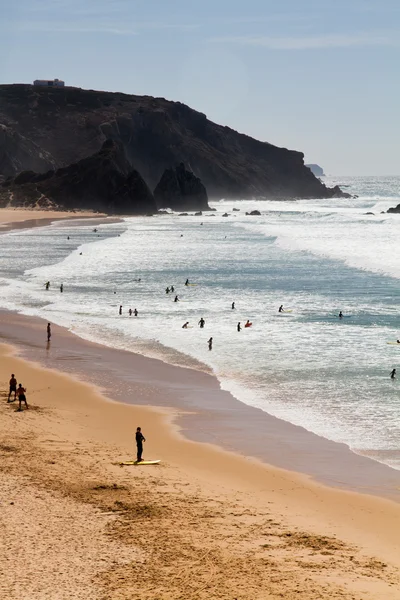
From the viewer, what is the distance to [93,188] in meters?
178

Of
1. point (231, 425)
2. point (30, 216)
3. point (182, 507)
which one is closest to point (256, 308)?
point (231, 425)

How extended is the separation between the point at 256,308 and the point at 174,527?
36.0 metres

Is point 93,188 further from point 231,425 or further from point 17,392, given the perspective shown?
point 231,425

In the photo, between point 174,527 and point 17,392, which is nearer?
point 174,527

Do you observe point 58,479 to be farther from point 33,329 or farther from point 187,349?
point 33,329

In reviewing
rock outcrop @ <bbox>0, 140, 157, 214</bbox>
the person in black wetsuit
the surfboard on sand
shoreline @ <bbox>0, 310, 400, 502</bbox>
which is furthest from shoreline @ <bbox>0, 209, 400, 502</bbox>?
rock outcrop @ <bbox>0, 140, 157, 214</bbox>

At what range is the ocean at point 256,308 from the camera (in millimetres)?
30500

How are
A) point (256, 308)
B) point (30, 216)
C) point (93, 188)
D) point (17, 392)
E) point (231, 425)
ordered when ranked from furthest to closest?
point (93, 188), point (30, 216), point (256, 308), point (17, 392), point (231, 425)

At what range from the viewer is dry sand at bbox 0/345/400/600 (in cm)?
1501

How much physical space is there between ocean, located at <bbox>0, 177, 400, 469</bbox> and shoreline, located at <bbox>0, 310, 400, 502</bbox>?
81cm

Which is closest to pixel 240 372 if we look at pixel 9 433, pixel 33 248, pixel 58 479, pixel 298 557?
pixel 9 433

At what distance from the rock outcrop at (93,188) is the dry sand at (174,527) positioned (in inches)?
6088

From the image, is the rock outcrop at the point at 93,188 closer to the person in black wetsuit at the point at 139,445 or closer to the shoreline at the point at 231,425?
the shoreline at the point at 231,425

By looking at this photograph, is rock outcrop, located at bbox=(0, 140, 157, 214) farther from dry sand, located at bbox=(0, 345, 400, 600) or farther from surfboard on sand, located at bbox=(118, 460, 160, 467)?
surfboard on sand, located at bbox=(118, 460, 160, 467)
